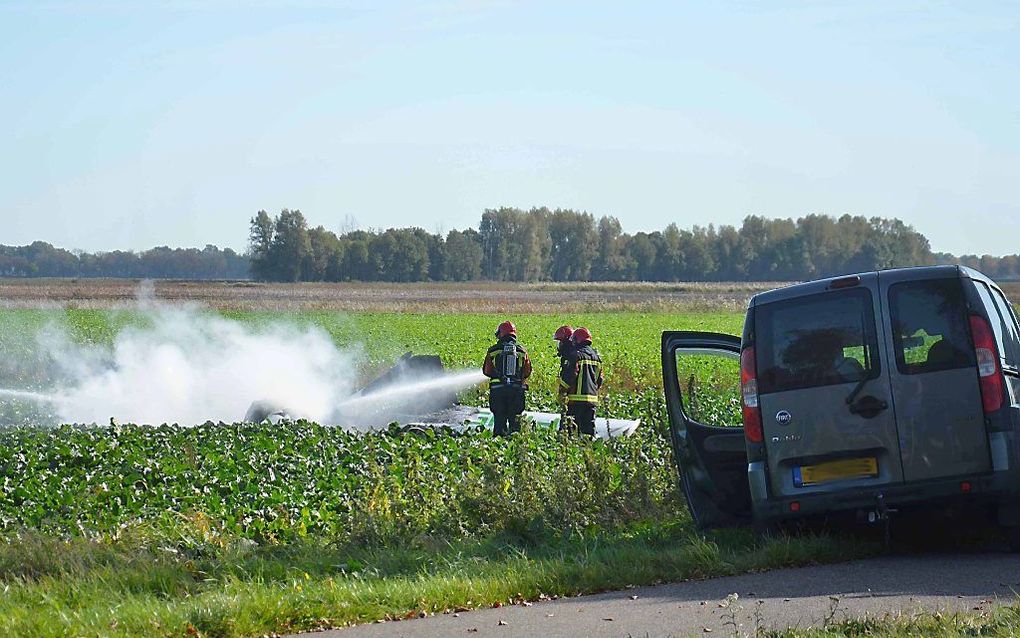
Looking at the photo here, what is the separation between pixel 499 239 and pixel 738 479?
402 ft

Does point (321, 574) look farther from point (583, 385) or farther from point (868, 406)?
point (583, 385)

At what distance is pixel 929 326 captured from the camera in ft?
30.9

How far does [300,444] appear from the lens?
52.2 feet

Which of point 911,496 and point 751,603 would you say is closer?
point 751,603

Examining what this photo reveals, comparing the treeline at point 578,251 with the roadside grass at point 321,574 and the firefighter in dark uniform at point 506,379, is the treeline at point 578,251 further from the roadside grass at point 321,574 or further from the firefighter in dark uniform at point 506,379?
the roadside grass at point 321,574

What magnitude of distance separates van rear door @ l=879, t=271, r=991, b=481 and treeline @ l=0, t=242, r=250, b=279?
118 metres

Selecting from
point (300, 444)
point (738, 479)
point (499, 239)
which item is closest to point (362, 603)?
point (738, 479)

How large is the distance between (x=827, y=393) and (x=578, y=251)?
131 meters

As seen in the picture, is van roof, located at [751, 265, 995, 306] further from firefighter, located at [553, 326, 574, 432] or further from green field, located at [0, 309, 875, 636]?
firefighter, located at [553, 326, 574, 432]

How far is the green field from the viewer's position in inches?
322

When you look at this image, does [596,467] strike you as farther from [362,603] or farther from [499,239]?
[499,239]

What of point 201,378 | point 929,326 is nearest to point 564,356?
point 929,326

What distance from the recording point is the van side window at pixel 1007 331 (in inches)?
376

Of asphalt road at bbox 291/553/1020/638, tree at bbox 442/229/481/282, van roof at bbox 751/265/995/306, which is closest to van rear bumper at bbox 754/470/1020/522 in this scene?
asphalt road at bbox 291/553/1020/638
